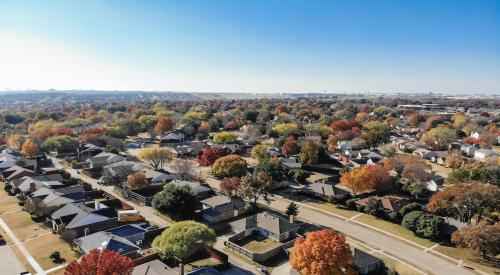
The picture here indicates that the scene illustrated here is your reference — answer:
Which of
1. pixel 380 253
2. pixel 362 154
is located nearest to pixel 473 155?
pixel 362 154

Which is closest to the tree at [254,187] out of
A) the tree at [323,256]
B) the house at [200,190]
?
the house at [200,190]

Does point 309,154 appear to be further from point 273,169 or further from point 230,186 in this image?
point 230,186

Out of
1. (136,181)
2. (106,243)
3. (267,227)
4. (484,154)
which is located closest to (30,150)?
(136,181)

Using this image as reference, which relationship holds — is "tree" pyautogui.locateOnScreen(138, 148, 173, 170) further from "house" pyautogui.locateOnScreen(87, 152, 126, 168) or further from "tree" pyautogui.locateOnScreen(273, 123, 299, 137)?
"tree" pyautogui.locateOnScreen(273, 123, 299, 137)

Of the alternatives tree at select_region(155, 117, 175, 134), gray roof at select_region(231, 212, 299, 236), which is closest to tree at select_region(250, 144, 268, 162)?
gray roof at select_region(231, 212, 299, 236)

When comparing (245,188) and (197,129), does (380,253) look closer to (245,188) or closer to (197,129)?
(245,188)

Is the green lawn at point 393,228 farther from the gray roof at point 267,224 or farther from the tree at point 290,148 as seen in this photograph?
the tree at point 290,148
